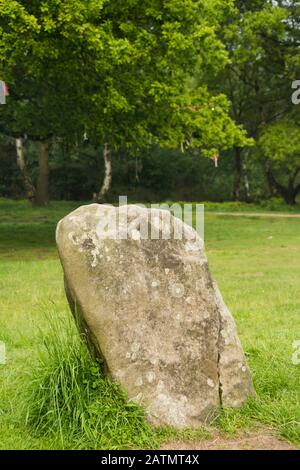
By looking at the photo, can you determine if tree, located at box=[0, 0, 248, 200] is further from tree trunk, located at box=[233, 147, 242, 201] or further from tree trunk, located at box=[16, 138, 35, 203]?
tree trunk, located at box=[233, 147, 242, 201]

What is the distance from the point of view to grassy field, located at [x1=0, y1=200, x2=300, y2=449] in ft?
15.9

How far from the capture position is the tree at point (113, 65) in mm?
15953

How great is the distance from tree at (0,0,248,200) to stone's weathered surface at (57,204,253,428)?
444 inches

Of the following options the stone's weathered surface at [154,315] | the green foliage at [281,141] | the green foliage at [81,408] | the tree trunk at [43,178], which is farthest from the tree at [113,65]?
the tree trunk at [43,178]

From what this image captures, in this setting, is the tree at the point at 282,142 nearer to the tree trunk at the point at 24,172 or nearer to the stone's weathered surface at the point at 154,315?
the tree trunk at the point at 24,172

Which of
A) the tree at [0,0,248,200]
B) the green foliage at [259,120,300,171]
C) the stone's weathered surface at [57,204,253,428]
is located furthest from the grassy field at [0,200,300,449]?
the green foliage at [259,120,300,171]

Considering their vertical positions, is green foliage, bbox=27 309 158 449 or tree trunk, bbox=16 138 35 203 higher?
tree trunk, bbox=16 138 35 203

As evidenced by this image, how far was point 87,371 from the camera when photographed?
511 centimetres

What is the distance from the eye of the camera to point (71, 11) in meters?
15.7

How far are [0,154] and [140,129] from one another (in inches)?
1012

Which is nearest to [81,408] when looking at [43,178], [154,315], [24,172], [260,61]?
[154,315]

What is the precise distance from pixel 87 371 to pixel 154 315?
0.67 meters

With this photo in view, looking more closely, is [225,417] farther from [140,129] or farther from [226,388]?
[140,129]


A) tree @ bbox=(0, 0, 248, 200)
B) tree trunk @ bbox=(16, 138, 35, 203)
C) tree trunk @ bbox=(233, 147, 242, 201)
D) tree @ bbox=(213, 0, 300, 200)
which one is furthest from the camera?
tree trunk @ bbox=(233, 147, 242, 201)
